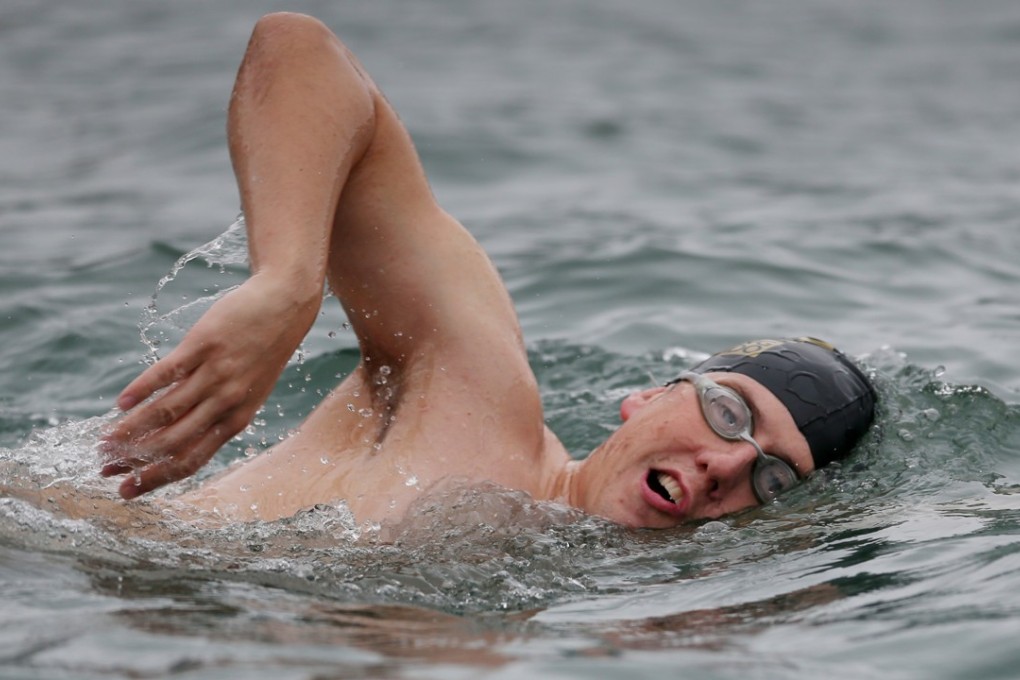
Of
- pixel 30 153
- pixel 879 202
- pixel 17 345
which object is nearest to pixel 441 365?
pixel 17 345

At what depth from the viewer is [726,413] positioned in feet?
16.9

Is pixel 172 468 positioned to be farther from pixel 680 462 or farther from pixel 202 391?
pixel 680 462

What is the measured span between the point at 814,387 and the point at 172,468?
254 centimetres

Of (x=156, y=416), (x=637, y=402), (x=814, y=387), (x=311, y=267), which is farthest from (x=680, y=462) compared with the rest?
(x=156, y=416)

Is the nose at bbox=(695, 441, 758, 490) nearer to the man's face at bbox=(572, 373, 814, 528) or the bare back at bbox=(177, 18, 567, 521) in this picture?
the man's face at bbox=(572, 373, 814, 528)

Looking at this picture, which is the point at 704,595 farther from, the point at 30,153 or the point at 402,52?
the point at 402,52

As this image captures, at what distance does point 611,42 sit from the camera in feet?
68.5

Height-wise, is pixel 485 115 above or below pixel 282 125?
below

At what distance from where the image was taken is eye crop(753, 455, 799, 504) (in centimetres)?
518

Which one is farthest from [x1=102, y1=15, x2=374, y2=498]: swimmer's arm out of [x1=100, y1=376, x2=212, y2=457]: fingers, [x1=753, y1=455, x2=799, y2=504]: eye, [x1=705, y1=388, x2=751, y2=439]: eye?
[x1=753, y1=455, x2=799, y2=504]: eye

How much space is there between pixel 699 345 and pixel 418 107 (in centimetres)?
774

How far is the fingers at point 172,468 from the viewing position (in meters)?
3.80

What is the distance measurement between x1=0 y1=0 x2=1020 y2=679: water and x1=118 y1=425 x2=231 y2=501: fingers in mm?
360

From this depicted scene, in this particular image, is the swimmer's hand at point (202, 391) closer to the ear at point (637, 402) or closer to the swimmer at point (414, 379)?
the swimmer at point (414, 379)
